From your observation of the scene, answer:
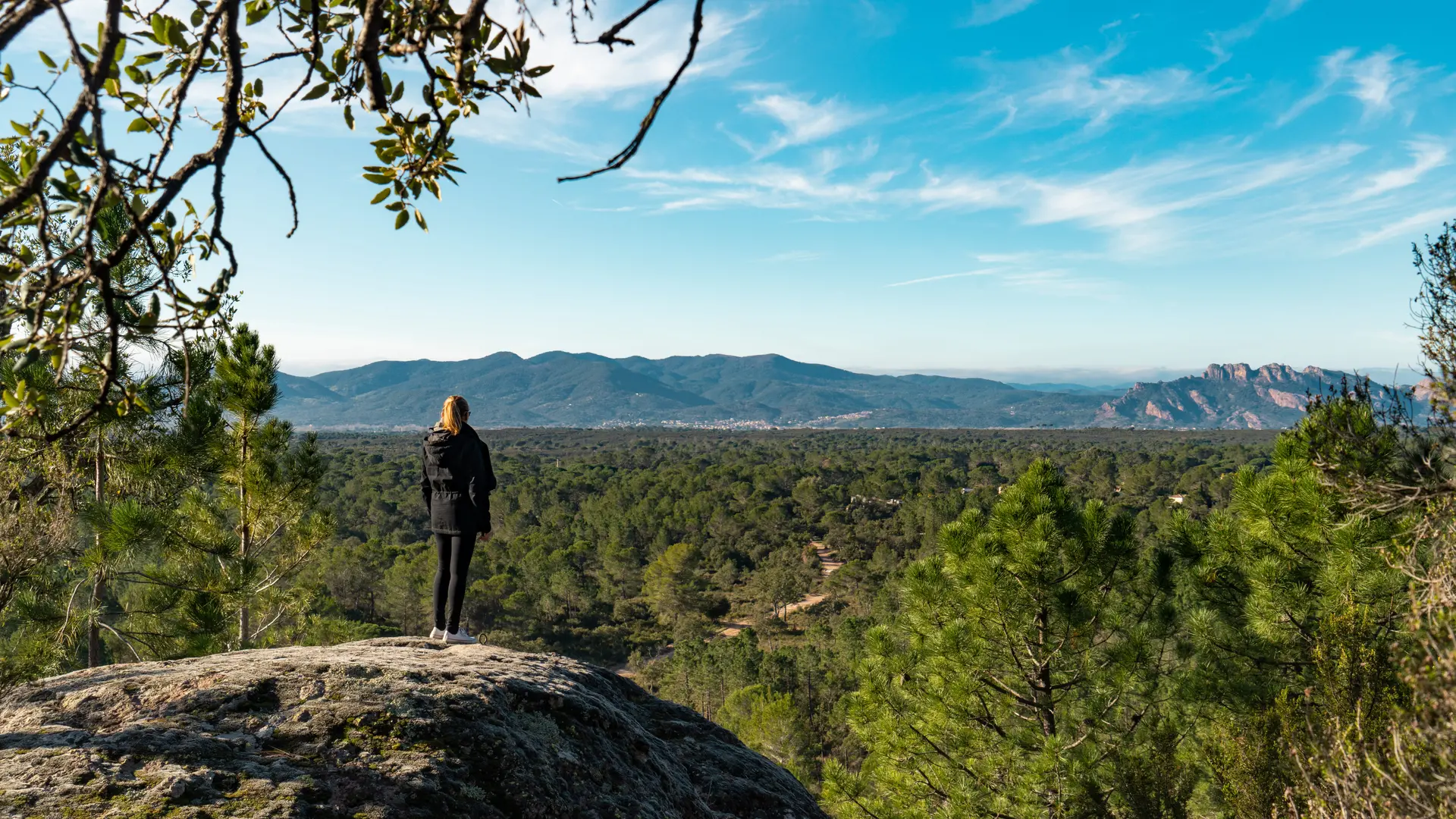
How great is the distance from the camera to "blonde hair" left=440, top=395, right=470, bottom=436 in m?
4.56

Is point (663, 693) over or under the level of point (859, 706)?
under

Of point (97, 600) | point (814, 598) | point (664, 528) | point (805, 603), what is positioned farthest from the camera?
point (664, 528)

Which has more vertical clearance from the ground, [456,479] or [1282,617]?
[456,479]

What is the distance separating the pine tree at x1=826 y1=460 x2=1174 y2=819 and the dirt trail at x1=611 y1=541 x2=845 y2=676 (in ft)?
75.1

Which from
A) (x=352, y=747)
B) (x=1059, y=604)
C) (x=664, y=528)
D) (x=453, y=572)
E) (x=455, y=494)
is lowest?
(x=664, y=528)

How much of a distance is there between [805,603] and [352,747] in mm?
40876

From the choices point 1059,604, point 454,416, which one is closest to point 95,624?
point 454,416

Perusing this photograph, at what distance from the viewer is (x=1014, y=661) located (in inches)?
331

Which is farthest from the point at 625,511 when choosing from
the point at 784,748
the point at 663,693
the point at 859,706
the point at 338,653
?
the point at 338,653

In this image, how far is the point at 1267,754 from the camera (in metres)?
6.82

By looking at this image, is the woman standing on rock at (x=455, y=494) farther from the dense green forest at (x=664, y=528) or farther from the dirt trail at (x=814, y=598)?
the dirt trail at (x=814, y=598)

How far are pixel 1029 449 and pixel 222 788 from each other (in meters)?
101

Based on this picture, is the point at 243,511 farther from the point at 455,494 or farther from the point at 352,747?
the point at 352,747

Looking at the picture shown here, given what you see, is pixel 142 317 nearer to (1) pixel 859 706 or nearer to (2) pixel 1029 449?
(1) pixel 859 706
